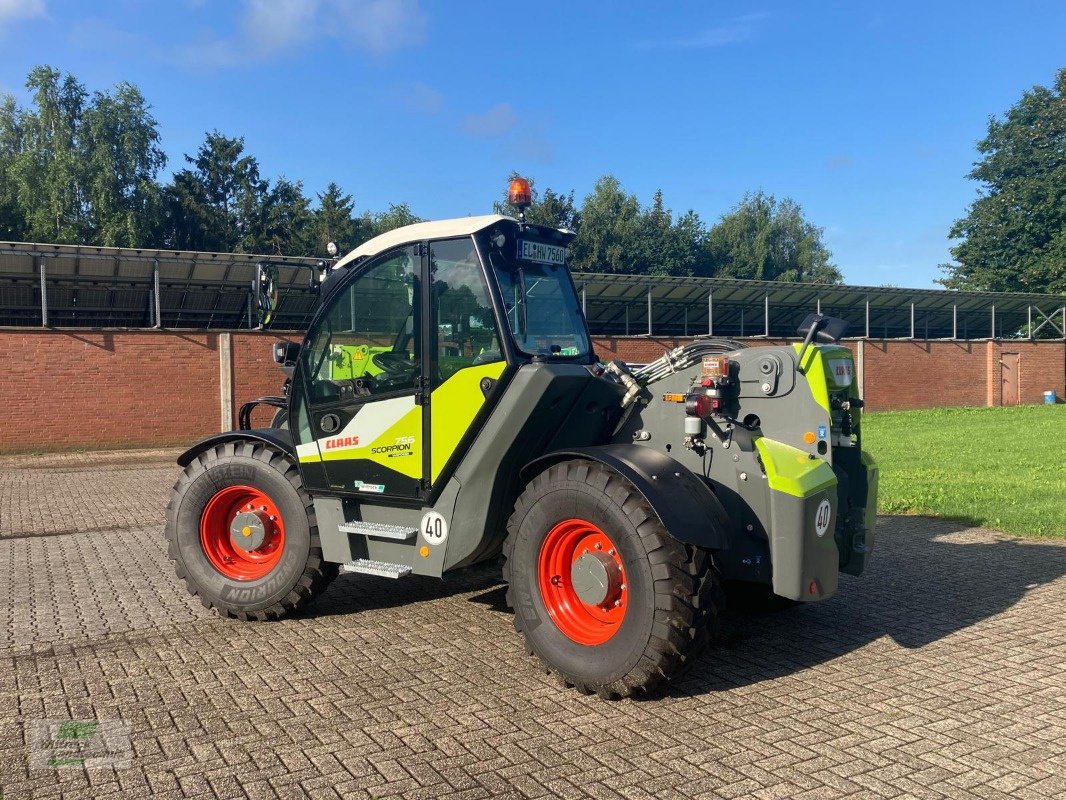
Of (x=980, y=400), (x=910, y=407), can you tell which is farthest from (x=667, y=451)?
(x=980, y=400)

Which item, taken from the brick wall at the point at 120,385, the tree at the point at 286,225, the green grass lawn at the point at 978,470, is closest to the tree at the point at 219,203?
the tree at the point at 286,225

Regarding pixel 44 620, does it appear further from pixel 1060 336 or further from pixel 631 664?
pixel 1060 336

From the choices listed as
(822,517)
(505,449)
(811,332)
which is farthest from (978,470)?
(505,449)

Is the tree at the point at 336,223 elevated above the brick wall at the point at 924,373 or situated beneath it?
elevated above

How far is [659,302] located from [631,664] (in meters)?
25.0

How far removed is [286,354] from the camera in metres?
6.05

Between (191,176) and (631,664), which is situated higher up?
(191,176)

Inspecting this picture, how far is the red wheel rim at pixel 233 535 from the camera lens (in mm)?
5941

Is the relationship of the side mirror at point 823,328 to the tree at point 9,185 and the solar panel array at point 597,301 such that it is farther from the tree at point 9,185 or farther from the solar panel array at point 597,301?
the tree at point 9,185

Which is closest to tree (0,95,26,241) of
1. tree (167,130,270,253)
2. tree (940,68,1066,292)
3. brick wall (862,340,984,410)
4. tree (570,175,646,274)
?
tree (167,130,270,253)

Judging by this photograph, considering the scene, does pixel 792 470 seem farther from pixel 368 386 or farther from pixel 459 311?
pixel 368 386

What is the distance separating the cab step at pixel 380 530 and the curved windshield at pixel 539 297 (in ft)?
4.10

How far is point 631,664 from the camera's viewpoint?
4215 millimetres

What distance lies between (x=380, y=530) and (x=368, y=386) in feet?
2.83
